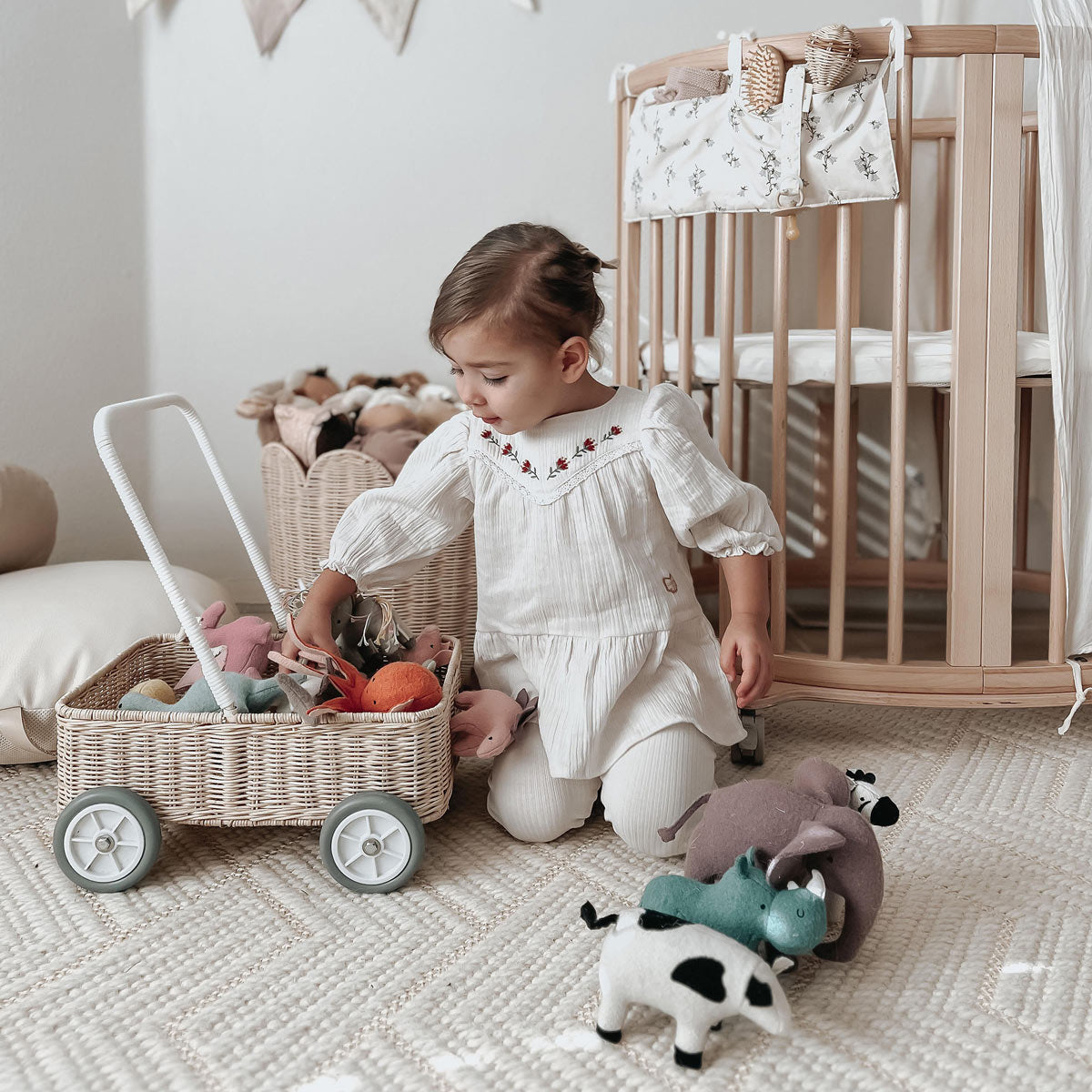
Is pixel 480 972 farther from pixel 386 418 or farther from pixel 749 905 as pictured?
pixel 386 418

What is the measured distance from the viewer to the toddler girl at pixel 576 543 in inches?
44.9

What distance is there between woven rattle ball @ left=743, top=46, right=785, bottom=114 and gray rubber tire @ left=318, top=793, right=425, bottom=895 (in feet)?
2.92

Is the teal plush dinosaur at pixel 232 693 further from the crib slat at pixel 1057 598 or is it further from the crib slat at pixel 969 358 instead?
the crib slat at pixel 1057 598

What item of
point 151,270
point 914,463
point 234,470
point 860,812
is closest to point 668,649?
point 860,812

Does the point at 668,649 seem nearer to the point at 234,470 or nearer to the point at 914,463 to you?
the point at 914,463

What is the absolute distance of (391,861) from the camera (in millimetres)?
1068

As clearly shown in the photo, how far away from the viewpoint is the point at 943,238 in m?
1.94

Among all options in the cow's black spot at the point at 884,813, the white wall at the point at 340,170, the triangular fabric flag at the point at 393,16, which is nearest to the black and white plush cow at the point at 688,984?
the cow's black spot at the point at 884,813

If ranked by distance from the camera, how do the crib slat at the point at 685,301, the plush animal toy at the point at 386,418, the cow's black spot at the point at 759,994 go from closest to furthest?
the cow's black spot at the point at 759,994 < the crib slat at the point at 685,301 < the plush animal toy at the point at 386,418

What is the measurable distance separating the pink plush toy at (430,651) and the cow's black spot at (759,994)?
0.57 meters

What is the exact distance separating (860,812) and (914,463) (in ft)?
3.70

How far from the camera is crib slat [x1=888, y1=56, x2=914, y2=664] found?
1.30 m

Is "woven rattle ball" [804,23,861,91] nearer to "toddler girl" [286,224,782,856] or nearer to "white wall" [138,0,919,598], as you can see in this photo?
"toddler girl" [286,224,782,856]

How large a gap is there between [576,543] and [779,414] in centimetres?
37
